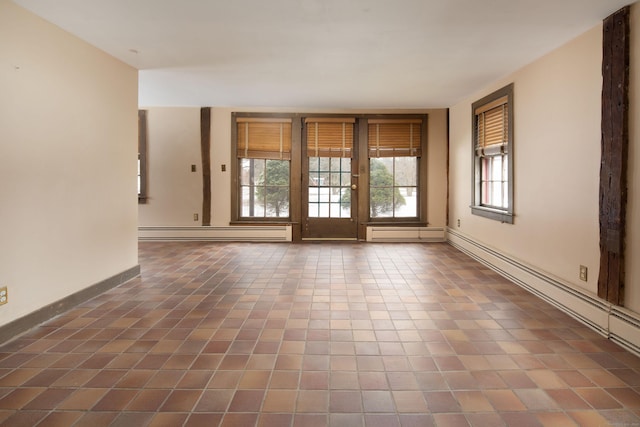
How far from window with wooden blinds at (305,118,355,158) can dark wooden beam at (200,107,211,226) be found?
1920 millimetres

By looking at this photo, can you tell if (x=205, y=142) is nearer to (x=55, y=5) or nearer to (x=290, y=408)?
(x=55, y=5)

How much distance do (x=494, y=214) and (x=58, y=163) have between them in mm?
5038

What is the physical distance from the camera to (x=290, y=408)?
78.9 inches

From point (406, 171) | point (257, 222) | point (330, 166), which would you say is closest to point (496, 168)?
point (406, 171)

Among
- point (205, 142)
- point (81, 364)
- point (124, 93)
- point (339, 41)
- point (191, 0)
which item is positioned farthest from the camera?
point (205, 142)

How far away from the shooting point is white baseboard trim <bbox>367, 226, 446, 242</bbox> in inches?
290

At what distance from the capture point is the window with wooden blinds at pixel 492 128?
489 cm

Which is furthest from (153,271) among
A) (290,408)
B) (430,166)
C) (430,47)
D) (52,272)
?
(430,166)

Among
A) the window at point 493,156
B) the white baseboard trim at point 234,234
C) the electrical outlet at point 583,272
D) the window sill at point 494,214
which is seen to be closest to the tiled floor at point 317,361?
the electrical outlet at point 583,272

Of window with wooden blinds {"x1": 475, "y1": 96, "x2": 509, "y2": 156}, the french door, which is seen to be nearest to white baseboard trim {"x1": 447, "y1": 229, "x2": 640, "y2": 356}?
window with wooden blinds {"x1": 475, "y1": 96, "x2": 509, "y2": 156}

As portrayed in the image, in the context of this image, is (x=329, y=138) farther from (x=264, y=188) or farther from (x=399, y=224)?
(x=399, y=224)

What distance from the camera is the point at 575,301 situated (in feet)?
11.0

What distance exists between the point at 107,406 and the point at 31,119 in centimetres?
240

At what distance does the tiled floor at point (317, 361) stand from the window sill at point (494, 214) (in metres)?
0.91
